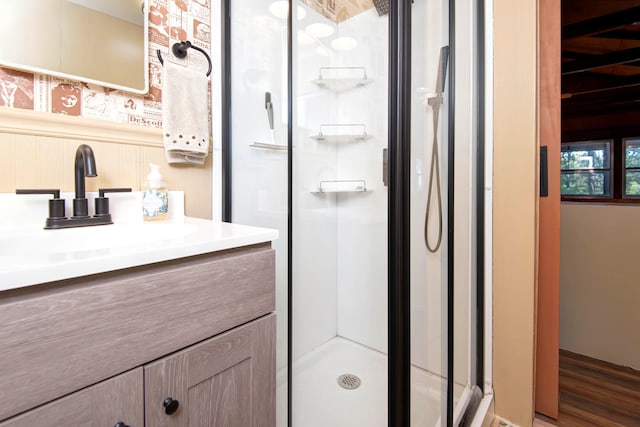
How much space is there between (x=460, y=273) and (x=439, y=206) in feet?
1.21

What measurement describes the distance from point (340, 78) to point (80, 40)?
1.22 m

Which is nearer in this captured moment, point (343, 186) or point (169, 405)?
point (169, 405)

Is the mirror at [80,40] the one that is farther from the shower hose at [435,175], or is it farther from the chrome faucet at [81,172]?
the shower hose at [435,175]

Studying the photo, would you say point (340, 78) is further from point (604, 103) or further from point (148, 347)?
point (604, 103)

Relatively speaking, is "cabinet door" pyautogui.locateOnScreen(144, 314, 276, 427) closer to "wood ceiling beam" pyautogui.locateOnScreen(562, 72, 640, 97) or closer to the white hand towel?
the white hand towel

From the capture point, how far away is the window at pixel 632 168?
9.50 ft

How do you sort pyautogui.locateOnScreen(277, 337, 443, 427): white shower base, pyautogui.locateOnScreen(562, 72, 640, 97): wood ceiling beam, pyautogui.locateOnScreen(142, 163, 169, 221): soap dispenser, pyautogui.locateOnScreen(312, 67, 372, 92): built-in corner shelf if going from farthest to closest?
pyautogui.locateOnScreen(562, 72, 640, 97): wood ceiling beam < pyautogui.locateOnScreen(312, 67, 372, 92): built-in corner shelf < pyautogui.locateOnScreen(277, 337, 443, 427): white shower base < pyautogui.locateOnScreen(142, 163, 169, 221): soap dispenser

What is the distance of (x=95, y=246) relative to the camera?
0.76 m

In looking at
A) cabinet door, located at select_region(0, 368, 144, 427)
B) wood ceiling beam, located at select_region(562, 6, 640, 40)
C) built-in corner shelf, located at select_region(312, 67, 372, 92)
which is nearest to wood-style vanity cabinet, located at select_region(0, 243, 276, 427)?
cabinet door, located at select_region(0, 368, 144, 427)

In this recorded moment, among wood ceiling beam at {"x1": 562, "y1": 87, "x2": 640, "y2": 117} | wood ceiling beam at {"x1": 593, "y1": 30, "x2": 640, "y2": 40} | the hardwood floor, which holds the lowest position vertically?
the hardwood floor

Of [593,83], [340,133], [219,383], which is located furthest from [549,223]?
[593,83]

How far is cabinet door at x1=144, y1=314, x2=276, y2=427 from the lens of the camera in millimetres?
510

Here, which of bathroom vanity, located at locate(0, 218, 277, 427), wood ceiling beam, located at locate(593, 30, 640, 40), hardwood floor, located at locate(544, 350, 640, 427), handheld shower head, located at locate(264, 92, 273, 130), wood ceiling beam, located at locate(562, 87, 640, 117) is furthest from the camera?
wood ceiling beam, located at locate(562, 87, 640, 117)

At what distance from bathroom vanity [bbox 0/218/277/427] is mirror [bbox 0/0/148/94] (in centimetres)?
49
